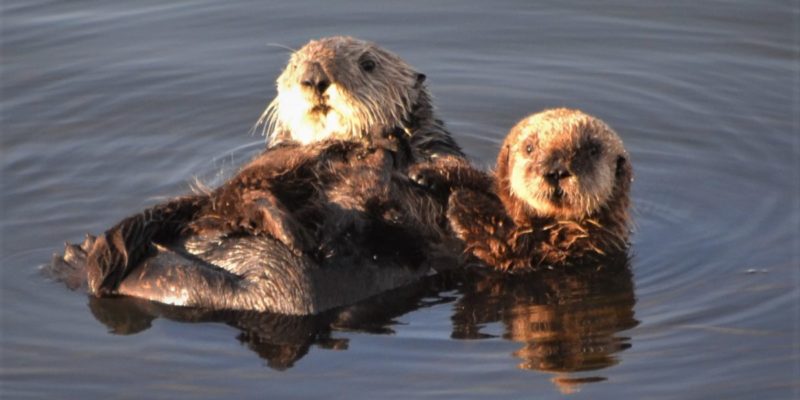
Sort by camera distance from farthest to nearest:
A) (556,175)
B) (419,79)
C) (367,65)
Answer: (419,79) → (367,65) → (556,175)

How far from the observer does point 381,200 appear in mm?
6902

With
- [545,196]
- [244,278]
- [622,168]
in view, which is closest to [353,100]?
[545,196]

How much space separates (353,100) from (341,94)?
10cm

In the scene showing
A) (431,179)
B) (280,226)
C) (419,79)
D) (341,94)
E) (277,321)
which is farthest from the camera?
(419,79)

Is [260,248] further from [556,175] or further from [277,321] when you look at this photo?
[556,175]

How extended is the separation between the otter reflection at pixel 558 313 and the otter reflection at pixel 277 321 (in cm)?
33

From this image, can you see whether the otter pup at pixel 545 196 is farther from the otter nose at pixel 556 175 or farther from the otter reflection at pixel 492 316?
the otter reflection at pixel 492 316

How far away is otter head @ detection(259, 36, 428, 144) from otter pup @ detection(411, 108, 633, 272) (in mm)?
656

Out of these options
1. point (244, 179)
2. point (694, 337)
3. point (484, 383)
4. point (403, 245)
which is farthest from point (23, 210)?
point (694, 337)

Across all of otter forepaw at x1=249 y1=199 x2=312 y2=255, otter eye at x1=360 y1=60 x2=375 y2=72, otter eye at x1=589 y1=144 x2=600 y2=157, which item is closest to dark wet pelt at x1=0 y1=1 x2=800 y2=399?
otter forepaw at x1=249 y1=199 x2=312 y2=255

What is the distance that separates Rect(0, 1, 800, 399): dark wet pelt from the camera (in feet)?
20.8

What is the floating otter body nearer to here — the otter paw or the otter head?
the otter paw

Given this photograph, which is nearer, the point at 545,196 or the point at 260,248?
the point at 260,248

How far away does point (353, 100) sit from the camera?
7.78 meters
